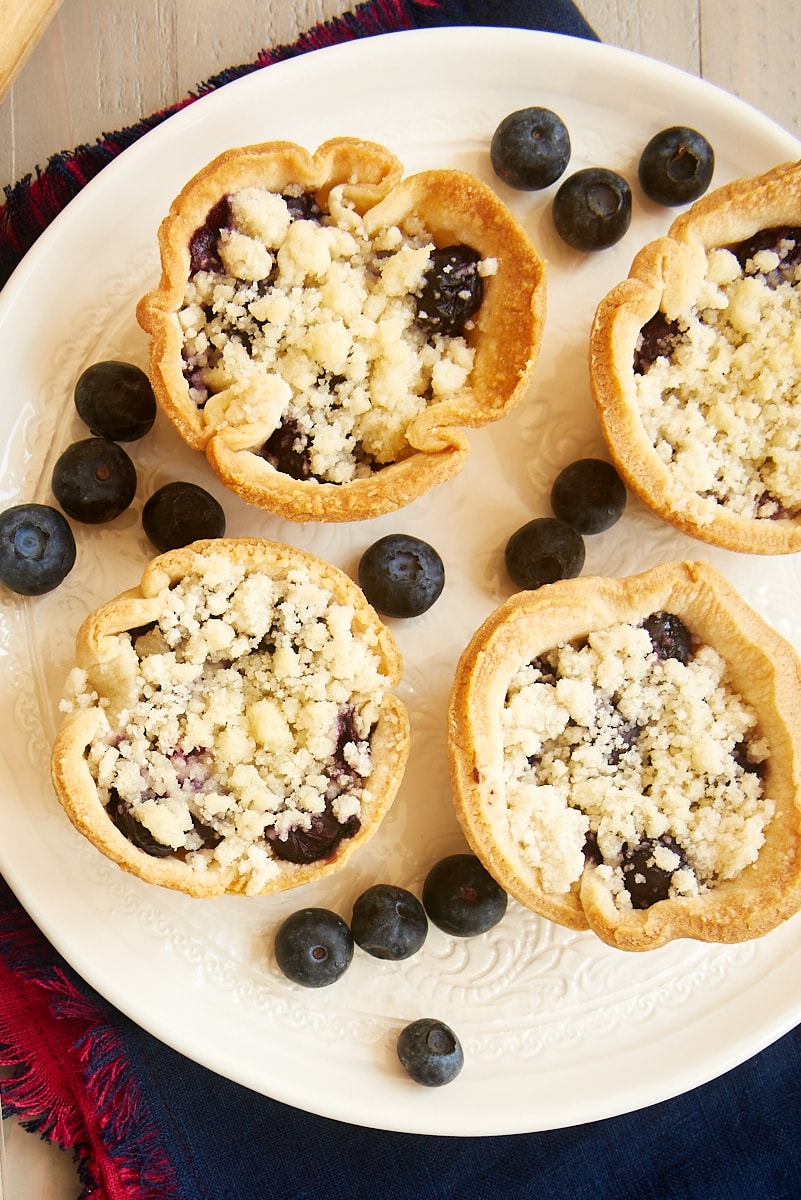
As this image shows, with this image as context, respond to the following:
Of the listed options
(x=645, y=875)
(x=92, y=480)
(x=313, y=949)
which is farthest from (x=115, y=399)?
(x=645, y=875)

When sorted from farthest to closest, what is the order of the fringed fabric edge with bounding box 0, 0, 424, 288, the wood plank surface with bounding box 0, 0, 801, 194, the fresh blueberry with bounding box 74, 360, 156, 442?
the wood plank surface with bounding box 0, 0, 801, 194
the fringed fabric edge with bounding box 0, 0, 424, 288
the fresh blueberry with bounding box 74, 360, 156, 442

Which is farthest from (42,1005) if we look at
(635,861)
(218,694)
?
(635,861)

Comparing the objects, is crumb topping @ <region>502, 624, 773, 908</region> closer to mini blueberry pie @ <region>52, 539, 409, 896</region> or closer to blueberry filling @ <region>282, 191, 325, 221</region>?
mini blueberry pie @ <region>52, 539, 409, 896</region>

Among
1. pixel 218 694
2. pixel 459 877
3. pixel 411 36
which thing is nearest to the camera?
pixel 218 694

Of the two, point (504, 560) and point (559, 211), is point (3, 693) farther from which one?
point (559, 211)

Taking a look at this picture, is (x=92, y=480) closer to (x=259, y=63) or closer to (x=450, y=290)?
(x=450, y=290)

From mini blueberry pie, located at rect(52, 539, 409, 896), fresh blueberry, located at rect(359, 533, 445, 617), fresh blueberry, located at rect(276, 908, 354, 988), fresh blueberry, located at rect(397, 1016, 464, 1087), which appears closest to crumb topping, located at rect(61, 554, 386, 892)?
mini blueberry pie, located at rect(52, 539, 409, 896)

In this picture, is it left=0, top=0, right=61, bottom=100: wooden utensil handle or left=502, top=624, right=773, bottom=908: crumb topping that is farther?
left=0, top=0, right=61, bottom=100: wooden utensil handle
